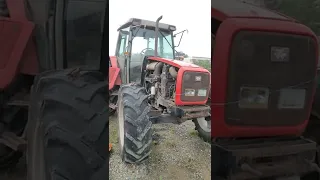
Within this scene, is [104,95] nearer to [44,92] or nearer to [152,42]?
[44,92]

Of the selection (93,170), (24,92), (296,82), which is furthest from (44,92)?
(296,82)

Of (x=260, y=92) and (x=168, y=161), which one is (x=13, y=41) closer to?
(x=168, y=161)

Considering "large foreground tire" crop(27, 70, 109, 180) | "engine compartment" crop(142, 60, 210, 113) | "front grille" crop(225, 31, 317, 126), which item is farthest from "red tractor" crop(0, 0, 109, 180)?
"front grille" crop(225, 31, 317, 126)

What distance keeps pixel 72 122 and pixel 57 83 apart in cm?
13

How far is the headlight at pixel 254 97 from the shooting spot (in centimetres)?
99

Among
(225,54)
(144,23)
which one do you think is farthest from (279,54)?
(144,23)

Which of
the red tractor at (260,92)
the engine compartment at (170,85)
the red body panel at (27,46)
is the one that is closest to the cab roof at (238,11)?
the red tractor at (260,92)

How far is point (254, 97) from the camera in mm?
999

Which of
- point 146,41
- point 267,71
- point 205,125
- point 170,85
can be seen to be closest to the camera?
point 267,71

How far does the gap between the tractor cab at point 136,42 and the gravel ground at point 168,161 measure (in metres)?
0.19

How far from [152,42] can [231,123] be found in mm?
518

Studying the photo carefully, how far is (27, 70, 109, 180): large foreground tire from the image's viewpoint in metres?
0.92

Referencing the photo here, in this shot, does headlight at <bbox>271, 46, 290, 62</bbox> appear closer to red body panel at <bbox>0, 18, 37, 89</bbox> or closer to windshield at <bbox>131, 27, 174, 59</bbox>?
windshield at <bbox>131, 27, 174, 59</bbox>

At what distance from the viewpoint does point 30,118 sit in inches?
37.7
